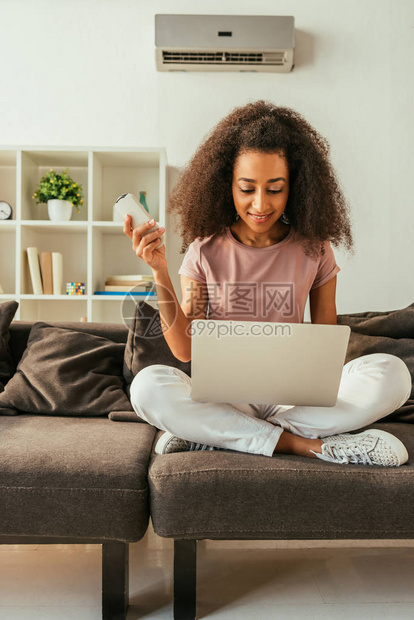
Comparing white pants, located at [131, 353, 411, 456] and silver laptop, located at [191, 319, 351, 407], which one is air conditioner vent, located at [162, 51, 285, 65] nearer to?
white pants, located at [131, 353, 411, 456]

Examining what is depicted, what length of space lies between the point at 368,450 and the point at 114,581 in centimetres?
63

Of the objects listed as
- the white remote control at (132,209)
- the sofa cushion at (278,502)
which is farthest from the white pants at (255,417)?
the white remote control at (132,209)

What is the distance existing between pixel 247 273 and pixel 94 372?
0.61 meters

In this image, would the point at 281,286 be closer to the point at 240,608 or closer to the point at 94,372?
the point at 94,372

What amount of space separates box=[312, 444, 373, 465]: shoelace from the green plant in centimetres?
193

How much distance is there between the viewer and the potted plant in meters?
2.80

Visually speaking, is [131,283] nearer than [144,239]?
No

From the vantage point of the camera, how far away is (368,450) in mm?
1346

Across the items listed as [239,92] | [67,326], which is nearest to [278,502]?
[67,326]

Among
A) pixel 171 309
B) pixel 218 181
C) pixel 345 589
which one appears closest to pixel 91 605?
pixel 345 589

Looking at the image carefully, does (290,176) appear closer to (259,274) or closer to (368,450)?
(259,274)

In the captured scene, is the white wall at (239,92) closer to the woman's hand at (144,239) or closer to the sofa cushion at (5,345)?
the sofa cushion at (5,345)

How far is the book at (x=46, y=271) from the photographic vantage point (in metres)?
2.81

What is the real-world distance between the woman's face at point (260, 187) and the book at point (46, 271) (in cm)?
139
